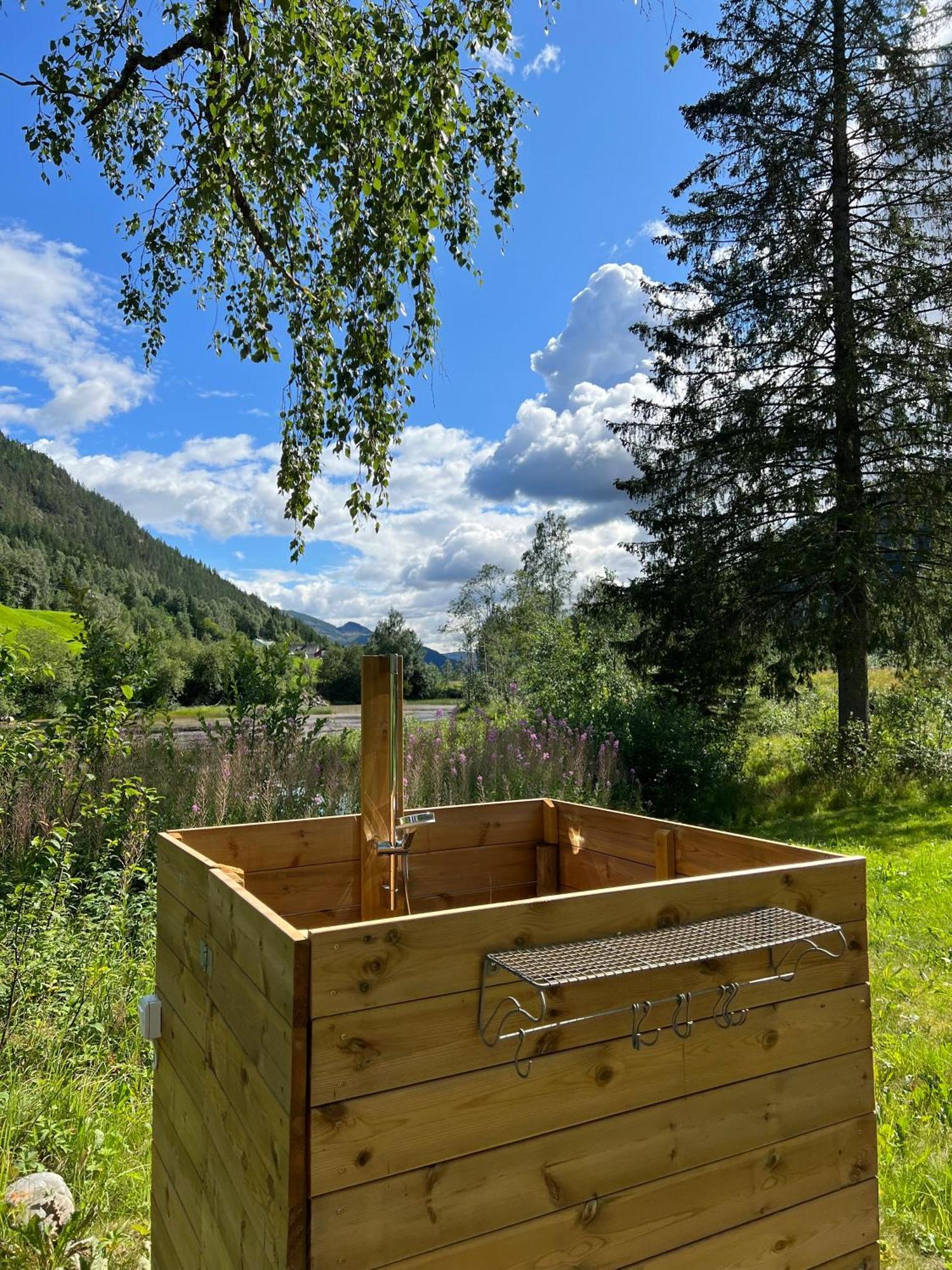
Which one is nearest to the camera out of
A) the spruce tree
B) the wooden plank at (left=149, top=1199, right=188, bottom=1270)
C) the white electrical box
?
the wooden plank at (left=149, top=1199, right=188, bottom=1270)

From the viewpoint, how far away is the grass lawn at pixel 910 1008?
2.28m

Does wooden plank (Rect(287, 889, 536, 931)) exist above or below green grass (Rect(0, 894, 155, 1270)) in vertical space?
above

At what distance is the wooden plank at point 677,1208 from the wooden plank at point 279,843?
3.24 feet

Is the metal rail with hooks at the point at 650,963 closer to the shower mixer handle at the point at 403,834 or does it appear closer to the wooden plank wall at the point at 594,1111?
the wooden plank wall at the point at 594,1111

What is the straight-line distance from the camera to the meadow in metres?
2.35

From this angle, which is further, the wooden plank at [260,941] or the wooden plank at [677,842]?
the wooden plank at [677,842]

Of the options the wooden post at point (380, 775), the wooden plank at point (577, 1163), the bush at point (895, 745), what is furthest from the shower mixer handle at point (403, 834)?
the bush at point (895, 745)

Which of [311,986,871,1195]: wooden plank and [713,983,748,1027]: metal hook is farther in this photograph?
[713,983,748,1027]: metal hook

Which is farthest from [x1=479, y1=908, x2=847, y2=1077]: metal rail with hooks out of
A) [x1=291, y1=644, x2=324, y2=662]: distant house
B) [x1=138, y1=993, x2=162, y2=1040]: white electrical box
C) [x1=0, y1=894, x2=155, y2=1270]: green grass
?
[x1=291, y1=644, x2=324, y2=662]: distant house

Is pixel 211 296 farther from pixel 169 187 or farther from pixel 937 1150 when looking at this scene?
pixel 937 1150

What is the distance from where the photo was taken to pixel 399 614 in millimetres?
38500

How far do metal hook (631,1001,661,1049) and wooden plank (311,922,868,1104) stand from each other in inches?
0.5

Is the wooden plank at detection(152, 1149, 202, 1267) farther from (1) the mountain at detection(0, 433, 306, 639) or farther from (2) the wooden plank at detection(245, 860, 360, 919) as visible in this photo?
(1) the mountain at detection(0, 433, 306, 639)

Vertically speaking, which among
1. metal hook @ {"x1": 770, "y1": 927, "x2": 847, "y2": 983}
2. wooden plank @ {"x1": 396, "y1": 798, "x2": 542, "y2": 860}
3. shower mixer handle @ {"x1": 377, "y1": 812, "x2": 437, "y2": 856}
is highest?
shower mixer handle @ {"x1": 377, "y1": 812, "x2": 437, "y2": 856}
